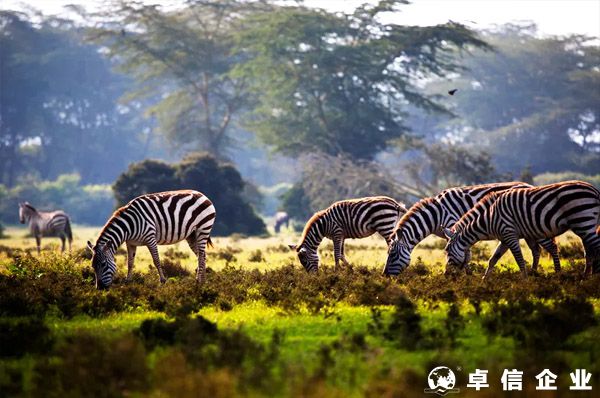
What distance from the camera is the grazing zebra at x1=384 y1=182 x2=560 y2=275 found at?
16.6 m

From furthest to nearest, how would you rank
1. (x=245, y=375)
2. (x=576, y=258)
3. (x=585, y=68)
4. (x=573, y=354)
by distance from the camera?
(x=585, y=68), (x=576, y=258), (x=573, y=354), (x=245, y=375)

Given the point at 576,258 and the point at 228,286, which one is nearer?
the point at 228,286

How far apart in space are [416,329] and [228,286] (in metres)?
5.50

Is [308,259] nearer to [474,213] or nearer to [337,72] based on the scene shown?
[474,213]

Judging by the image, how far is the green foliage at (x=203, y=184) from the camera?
143ft

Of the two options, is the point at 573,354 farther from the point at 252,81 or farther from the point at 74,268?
the point at 252,81

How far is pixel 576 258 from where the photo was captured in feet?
65.6

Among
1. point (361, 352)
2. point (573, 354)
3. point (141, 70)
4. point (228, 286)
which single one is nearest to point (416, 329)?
point (361, 352)

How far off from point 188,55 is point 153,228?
46624 mm

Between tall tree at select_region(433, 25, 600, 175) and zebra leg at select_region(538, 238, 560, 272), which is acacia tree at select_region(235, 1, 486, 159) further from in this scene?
zebra leg at select_region(538, 238, 560, 272)

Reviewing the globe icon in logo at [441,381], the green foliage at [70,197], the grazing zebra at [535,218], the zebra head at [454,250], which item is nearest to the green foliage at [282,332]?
the globe icon in logo at [441,381]

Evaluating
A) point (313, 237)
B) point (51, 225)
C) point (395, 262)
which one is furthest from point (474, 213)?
point (51, 225)

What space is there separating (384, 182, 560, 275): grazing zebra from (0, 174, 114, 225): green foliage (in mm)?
55472

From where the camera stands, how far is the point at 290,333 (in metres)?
11.5
